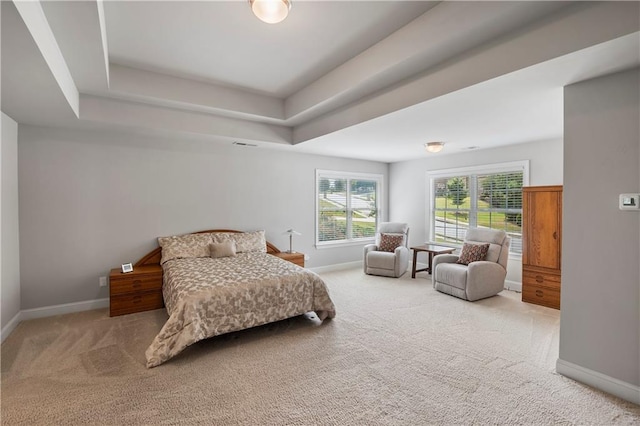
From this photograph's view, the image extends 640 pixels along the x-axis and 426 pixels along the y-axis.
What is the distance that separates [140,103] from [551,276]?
19.0 feet

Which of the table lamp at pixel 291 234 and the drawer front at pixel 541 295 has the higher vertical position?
the table lamp at pixel 291 234

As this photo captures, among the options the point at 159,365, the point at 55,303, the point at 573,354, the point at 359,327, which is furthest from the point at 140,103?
the point at 573,354

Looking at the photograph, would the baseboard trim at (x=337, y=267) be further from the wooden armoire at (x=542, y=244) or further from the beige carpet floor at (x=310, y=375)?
the wooden armoire at (x=542, y=244)

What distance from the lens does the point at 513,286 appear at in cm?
499

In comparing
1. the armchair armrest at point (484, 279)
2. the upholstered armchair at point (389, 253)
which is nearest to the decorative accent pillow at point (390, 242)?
the upholstered armchair at point (389, 253)

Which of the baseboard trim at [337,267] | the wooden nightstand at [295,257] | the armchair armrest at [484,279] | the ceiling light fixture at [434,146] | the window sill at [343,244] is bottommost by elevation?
Result: the baseboard trim at [337,267]

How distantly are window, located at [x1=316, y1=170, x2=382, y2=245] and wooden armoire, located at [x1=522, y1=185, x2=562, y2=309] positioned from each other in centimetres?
318

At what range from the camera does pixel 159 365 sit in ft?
8.61

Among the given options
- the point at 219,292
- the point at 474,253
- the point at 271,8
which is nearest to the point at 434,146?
the point at 474,253

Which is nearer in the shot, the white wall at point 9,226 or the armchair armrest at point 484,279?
the white wall at point 9,226

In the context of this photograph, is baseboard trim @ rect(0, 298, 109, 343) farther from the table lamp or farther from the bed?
the table lamp

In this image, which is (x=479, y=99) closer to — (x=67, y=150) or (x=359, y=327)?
(x=359, y=327)

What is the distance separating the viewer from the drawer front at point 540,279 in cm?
405

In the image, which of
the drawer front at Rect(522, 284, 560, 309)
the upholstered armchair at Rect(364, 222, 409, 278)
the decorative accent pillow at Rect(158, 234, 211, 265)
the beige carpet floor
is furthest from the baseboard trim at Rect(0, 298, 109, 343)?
the drawer front at Rect(522, 284, 560, 309)
